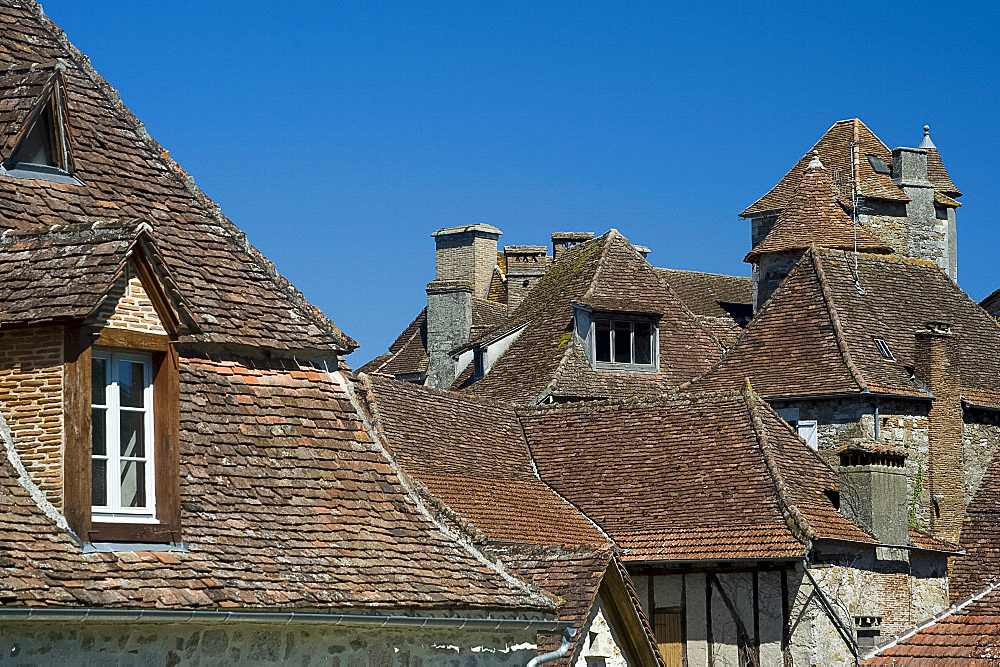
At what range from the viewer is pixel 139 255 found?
12.4m

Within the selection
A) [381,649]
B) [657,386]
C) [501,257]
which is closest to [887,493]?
[657,386]

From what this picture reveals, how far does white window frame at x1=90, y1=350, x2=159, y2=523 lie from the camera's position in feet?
39.7

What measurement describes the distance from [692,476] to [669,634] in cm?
267

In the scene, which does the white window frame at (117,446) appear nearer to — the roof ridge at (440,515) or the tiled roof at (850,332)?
the roof ridge at (440,515)

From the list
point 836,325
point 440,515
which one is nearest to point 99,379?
point 440,515

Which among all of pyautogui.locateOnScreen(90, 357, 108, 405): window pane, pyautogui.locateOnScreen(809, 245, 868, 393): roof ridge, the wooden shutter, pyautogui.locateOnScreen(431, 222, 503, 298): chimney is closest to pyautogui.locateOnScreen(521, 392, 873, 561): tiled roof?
the wooden shutter

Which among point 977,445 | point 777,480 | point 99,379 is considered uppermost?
point 99,379

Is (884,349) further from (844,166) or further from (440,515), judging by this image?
(440,515)

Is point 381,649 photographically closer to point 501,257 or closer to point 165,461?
point 165,461

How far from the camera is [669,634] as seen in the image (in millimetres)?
28922

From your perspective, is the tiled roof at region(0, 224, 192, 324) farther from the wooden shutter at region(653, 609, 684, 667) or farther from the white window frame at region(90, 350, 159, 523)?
the wooden shutter at region(653, 609, 684, 667)

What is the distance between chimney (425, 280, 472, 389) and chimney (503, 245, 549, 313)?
4.11m

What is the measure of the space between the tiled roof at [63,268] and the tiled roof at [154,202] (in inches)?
38.2

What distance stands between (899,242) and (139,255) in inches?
1632
